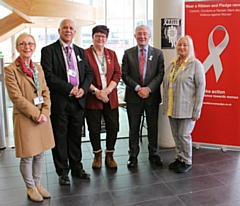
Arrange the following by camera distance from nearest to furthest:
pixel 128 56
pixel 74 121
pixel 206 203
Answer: pixel 206 203 → pixel 74 121 → pixel 128 56

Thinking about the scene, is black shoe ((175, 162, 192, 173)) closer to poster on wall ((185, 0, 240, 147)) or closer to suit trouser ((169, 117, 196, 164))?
suit trouser ((169, 117, 196, 164))

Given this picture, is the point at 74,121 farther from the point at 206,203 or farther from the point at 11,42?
the point at 11,42

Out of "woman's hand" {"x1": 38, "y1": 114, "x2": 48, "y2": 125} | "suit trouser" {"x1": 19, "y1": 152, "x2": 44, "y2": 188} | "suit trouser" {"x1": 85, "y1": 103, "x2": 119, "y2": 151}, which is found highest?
"woman's hand" {"x1": 38, "y1": 114, "x2": 48, "y2": 125}

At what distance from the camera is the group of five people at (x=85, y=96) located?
7.94 ft

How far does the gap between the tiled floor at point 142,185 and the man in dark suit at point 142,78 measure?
0.30m

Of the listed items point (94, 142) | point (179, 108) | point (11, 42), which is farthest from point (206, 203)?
point (11, 42)

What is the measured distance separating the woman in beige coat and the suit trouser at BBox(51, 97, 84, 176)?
278 mm

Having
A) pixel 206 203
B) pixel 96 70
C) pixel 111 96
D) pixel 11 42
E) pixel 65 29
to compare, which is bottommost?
pixel 206 203

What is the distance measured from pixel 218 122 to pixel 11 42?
25.6 ft

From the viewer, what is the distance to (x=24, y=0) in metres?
4.12

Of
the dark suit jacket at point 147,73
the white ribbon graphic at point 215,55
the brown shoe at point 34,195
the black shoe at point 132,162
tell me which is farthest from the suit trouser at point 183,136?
the brown shoe at point 34,195

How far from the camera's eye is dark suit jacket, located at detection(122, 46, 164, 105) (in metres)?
3.27

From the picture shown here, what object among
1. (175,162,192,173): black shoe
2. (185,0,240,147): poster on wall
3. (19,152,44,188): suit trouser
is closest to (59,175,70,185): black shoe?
A: (19,152,44,188): suit trouser

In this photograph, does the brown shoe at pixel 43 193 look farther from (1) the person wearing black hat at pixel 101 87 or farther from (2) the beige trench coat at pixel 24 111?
(1) the person wearing black hat at pixel 101 87
